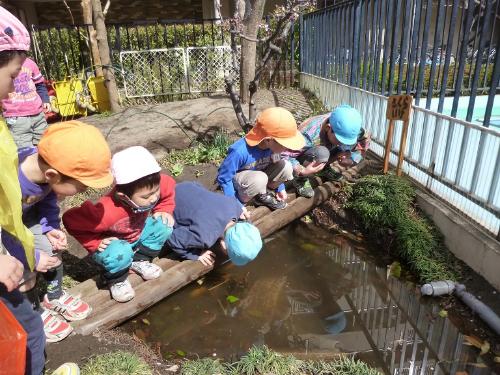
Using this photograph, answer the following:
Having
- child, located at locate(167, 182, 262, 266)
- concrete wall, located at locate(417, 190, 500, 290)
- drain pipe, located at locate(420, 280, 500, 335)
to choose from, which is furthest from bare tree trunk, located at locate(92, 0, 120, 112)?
drain pipe, located at locate(420, 280, 500, 335)

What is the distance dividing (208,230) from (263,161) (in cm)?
104

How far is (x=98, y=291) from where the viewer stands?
2672 millimetres

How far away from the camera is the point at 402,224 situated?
3.51 m

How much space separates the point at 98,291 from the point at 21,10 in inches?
536

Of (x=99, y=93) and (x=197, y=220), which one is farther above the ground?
(x=99, y=93)

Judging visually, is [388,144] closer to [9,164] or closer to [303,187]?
[303,187]

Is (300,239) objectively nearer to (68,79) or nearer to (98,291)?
(98,291)

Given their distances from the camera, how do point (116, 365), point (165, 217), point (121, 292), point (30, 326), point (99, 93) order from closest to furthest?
point (30, 326)
point (116, 365)
point (121, 292)
point (165, 217)
point (99, 93)

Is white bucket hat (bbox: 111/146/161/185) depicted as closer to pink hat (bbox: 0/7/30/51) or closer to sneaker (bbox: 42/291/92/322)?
sneaker (bbox: 42/291/92/322)

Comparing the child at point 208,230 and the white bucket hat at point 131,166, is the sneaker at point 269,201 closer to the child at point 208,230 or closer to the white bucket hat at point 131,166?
the child at point 208,230

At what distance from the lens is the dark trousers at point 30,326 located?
1.67 m

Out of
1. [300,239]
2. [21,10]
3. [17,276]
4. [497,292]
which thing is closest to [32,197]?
[17,276]

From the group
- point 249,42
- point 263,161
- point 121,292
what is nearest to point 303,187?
point 263,161

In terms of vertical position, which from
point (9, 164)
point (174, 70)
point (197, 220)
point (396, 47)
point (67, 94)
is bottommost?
point (197, 220)
